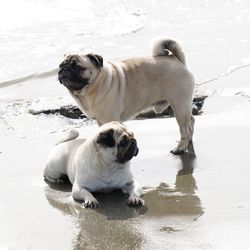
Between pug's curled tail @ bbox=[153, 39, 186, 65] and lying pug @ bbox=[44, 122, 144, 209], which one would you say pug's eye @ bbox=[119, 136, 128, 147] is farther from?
pug's curled tail @ bbox=[153, 39, 186, 65]

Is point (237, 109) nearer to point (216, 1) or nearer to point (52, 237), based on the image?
point (52, 237)

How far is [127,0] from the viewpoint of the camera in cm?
1733

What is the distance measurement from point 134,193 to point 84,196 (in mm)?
404

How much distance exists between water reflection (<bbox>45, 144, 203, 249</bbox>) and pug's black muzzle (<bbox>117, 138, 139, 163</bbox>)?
14.9 inches

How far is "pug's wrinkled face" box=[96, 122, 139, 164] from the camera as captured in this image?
496cm

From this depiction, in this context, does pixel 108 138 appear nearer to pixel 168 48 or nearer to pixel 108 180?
pixel 108 180

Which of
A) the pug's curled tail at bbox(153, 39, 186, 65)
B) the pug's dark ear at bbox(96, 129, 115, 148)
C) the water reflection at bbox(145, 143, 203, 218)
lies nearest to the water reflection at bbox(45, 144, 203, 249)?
the water reflection at bbox(145, 143, 203, 218)

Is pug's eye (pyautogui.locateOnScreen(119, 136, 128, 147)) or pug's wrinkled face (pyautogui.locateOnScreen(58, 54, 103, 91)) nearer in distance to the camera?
pug's eye (pyautogui.locateOnScreen(119, 136, 128, 147))

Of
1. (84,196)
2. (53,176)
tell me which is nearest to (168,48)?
(53,176)

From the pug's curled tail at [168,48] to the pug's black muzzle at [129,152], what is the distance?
2.01 meters

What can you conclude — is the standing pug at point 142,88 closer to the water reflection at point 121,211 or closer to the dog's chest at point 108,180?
the water reflection at point 121,211

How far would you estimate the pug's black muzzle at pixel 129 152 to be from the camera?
4.95 metres

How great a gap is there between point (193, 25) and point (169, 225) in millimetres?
9688

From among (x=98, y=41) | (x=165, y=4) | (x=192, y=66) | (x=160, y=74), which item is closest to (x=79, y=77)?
(x=160, y=74)
